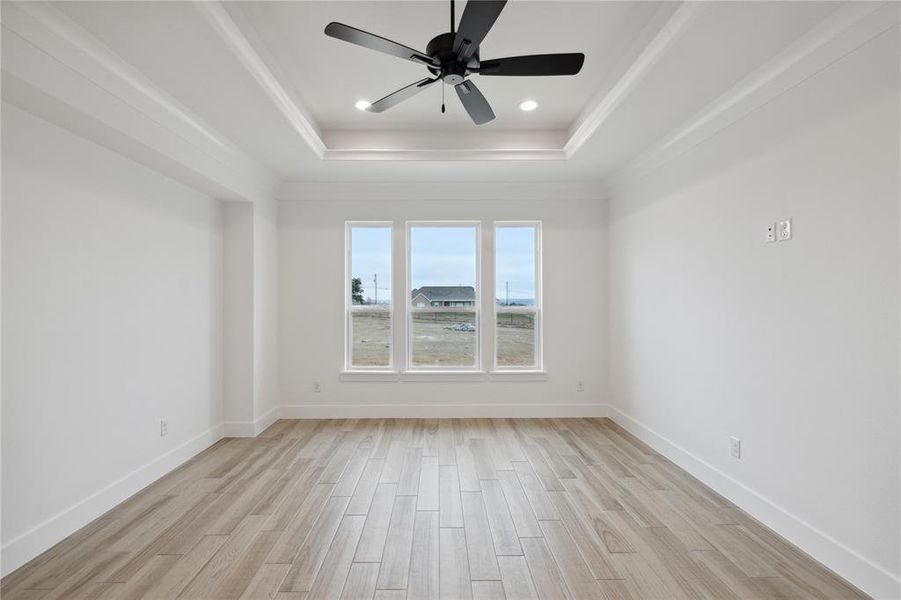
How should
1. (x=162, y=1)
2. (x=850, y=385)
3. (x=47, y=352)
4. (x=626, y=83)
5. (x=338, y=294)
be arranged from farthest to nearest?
(x=338, y=294)
(x=626, y=83)
(x=47, y=352)
(x=850, y=385)
(x=162, y=1)

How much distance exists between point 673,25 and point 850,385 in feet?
6.45

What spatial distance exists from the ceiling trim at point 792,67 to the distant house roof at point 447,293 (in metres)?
2.42

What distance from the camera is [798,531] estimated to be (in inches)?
90.2

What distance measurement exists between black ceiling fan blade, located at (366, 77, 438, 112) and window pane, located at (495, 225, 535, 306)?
8.29ft

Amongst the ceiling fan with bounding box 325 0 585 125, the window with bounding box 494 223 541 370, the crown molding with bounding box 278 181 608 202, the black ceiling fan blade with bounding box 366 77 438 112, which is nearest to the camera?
the ceiling fan with bounding box 325 0 585 125

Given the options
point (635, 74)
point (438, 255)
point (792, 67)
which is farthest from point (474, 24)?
point (438, 255)

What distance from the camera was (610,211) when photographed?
4758 millimetres

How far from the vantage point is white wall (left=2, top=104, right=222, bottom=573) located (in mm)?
2141

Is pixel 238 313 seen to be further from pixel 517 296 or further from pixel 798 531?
pixel 798 531

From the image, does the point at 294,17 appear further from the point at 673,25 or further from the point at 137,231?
the point at 673,25

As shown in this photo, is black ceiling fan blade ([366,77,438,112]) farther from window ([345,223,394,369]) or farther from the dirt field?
the dirt field

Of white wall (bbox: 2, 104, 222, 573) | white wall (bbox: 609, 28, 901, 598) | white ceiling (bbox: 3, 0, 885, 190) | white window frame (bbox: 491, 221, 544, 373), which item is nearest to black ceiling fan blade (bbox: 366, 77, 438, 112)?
white ceiling (bbox: 3, 0, 885, 190)

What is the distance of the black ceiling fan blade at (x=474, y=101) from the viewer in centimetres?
231

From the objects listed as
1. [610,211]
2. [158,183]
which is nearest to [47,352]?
[158,183]
